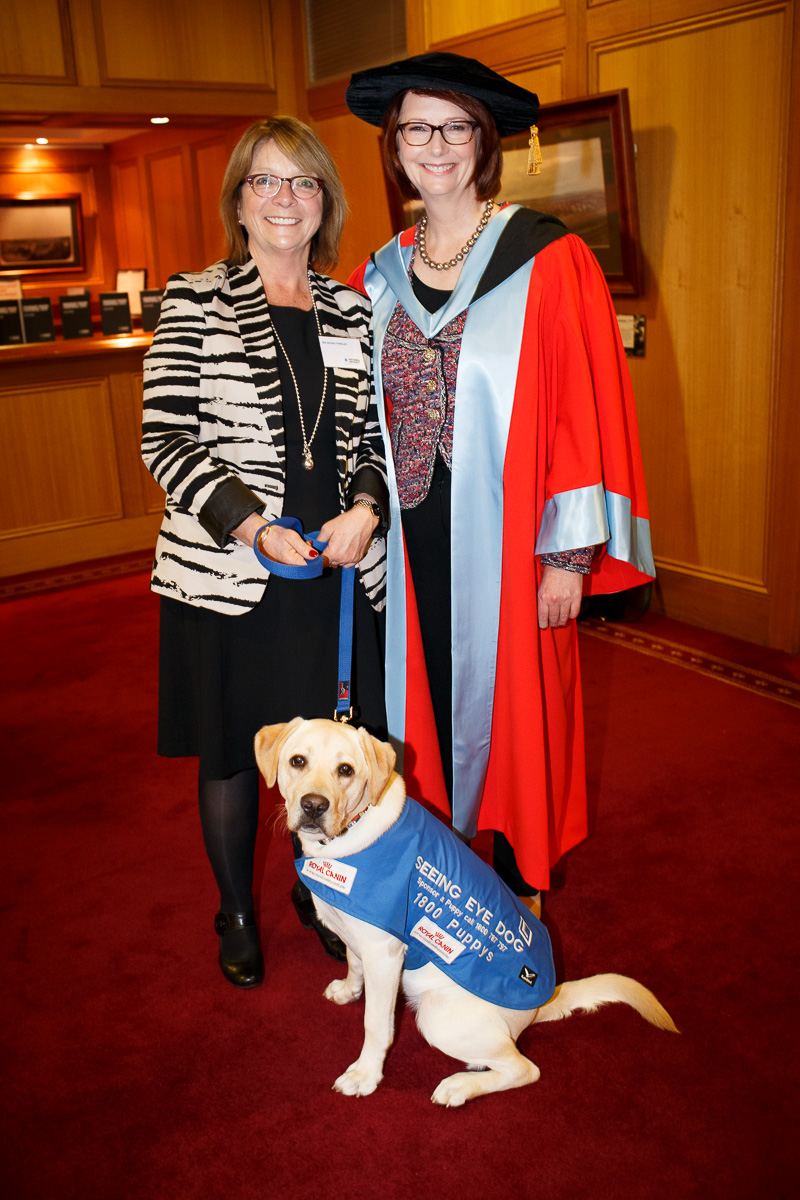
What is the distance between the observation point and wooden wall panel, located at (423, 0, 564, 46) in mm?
4422

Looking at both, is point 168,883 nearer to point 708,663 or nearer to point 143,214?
point 708,663

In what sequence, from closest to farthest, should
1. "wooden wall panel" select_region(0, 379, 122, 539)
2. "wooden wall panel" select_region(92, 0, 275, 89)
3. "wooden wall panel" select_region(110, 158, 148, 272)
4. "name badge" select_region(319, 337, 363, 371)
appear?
"name badge" select_region(319, 337, 363, 371) → "wooden wall panel" select_region(92, 0, 275, 89) → "wooden wall panel" select_region(0, 379, 122, 539) → "wooden wall panel" select_region(110, 158, 148, 272)

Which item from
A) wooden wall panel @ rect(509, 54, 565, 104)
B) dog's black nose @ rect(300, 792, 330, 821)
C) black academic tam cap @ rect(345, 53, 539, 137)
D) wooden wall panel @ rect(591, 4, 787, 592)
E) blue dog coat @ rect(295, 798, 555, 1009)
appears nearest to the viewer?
dog's black nose @ rect(300, 792, 330, 821)

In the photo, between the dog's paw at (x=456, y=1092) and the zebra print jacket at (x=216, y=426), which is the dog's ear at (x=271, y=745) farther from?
the dog's paw at (x=456, y=1092)

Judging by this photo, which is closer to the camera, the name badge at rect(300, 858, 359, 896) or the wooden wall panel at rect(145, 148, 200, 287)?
the name badge at rect(300, 858, 359, 896)

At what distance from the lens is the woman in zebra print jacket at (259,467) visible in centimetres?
187

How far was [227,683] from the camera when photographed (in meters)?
2.06

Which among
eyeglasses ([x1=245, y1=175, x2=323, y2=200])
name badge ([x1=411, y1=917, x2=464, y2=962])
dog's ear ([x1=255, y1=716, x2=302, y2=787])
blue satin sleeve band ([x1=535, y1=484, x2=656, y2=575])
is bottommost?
name badge ([x1=411, y1=917, x2=464, y2=962])

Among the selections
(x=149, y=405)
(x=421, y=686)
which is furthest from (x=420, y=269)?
(x=421, y=686)

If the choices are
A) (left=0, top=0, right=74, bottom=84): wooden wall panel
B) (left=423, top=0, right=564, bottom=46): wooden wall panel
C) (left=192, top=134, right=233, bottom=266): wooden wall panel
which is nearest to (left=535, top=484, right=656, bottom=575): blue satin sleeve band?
(left=423, top=0, right=564, bottom=46): wooden wall panel

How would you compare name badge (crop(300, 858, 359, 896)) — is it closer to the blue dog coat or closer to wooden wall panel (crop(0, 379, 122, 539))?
the blue dog coat

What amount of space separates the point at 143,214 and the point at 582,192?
4930mm

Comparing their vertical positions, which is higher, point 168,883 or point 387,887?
point 387,887

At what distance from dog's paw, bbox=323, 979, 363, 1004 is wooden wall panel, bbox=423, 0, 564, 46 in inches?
164
